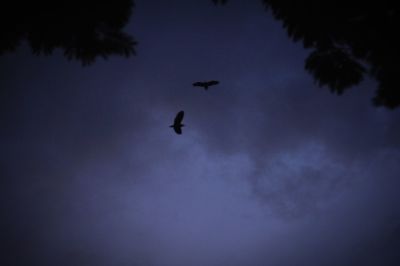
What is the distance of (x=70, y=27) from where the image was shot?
5.34m

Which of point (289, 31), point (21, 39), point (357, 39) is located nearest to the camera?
point (357, 39)

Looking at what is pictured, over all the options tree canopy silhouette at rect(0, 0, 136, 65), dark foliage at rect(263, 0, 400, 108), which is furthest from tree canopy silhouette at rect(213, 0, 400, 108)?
tree canopy silhouette at rect(0, 0, 136, 65)

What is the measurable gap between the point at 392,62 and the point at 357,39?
0.69 metres

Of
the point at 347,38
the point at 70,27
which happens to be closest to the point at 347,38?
the point at 347,38

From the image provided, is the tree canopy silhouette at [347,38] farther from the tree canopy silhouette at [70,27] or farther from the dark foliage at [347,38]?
the tree canopy silhouette at [70,27]

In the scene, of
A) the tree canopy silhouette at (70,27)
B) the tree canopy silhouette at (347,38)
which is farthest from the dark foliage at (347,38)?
the tree canopy silhouette at (70,27)

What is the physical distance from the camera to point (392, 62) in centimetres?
463

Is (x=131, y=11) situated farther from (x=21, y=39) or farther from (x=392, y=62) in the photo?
(x=392, y=62)

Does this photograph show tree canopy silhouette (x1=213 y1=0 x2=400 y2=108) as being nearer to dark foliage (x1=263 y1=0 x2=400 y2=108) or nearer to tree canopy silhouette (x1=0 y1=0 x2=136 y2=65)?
dark foliage (x1=263 y1=0 x2=400 y2=108)

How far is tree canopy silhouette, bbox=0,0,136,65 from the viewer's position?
16.2 ft

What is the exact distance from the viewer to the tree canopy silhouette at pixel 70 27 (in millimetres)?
4934

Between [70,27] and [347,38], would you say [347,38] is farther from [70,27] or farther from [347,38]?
[70,27]

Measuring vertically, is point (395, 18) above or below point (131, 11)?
below

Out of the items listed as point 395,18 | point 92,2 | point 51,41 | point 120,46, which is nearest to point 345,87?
point 395,18
